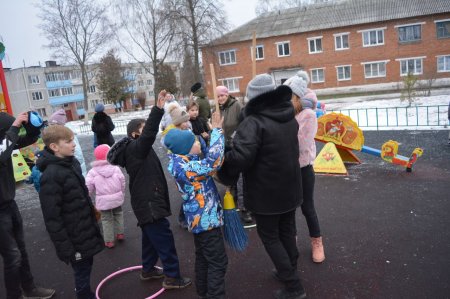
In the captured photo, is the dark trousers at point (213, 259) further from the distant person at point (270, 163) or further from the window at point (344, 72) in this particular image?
the window at point (344, 72)

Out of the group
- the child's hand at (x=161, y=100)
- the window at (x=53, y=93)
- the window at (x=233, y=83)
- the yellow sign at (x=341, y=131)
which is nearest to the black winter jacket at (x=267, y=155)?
the child's hand at (x=161, y=100)

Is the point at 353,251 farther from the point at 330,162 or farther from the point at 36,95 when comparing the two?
the point at 36,95

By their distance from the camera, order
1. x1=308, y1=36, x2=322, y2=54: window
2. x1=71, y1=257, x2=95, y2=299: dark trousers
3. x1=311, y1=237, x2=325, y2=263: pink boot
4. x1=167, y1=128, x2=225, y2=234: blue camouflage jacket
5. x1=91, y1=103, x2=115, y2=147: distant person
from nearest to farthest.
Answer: x1=167, y1=128, x2=225, y2=234: blue camouflage jacket < x1=71, y1=257, x2=95, y2=299: dark trousers < x1=311, y1=237, x2=325, y2=263: pink boot < x1=91, y1=103, x2=115, y2=147: distant person < x1=308, y1=36, x2=322, y2=54: window

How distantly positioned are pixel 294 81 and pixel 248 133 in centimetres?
108

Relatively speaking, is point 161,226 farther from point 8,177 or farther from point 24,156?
point 24,156

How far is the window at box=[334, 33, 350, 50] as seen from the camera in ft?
104

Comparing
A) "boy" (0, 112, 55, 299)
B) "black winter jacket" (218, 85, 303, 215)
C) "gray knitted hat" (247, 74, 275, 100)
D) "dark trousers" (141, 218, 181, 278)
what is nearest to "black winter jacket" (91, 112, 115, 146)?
"boy" (0, 112, 55, 299)

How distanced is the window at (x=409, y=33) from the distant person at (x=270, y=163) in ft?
104

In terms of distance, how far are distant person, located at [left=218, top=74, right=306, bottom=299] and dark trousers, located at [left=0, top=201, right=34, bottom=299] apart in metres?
1.99

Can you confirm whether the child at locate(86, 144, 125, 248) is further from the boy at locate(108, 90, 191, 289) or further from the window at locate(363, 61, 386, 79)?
the window at locate(363, 61, 386, 79)

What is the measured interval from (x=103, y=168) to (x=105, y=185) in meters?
0.22

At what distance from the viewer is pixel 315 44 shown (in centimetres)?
3278

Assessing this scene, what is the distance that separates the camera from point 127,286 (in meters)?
3.64

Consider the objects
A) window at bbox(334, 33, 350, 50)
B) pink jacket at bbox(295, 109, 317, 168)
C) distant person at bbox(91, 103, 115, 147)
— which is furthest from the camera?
window at bbox(334, 33, 350, 50)
